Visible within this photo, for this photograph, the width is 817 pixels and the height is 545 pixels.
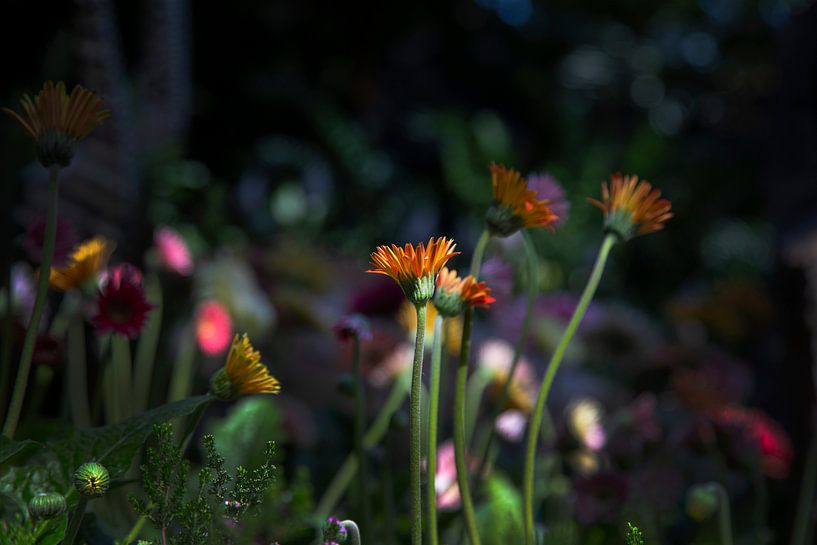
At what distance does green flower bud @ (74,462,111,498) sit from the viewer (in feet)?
1.00

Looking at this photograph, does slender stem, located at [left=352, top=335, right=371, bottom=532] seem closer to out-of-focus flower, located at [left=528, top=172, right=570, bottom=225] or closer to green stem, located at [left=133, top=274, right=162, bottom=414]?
out-of-focus flower, located at [left=528, top=172, right=570, bottom=225]

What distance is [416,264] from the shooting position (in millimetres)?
322

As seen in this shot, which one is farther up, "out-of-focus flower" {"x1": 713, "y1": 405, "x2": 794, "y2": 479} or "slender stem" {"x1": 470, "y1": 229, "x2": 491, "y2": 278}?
"slender stem" {"x1": 470, "y1": 229, "x2": 491, "y2": 278}

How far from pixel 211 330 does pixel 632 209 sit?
1.77 feet

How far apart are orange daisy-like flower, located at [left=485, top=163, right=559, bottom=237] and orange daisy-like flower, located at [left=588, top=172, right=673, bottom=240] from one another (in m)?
0.04

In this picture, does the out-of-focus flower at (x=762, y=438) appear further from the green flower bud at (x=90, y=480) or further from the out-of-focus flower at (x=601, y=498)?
the green flower bud at (x=90, y=480)

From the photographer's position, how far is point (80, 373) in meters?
0.69

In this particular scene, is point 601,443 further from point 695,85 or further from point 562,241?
point 695,85

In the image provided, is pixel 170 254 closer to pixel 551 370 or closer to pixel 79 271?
pixel 79 271

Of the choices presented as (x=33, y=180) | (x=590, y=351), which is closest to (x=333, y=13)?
(x=590, y=351)

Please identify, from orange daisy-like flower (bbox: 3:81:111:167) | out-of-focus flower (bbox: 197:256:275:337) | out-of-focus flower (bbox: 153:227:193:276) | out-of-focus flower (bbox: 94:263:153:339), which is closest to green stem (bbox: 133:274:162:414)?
out-of-focus flower (bbox: 153:227:193:276)

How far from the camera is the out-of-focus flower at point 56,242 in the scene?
527mm

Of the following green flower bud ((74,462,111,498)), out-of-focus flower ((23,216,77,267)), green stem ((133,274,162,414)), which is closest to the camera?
green flower bud ((74,462,111,498))

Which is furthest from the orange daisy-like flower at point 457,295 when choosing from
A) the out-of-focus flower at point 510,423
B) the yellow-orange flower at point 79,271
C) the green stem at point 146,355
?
the green stem at point 146,355
